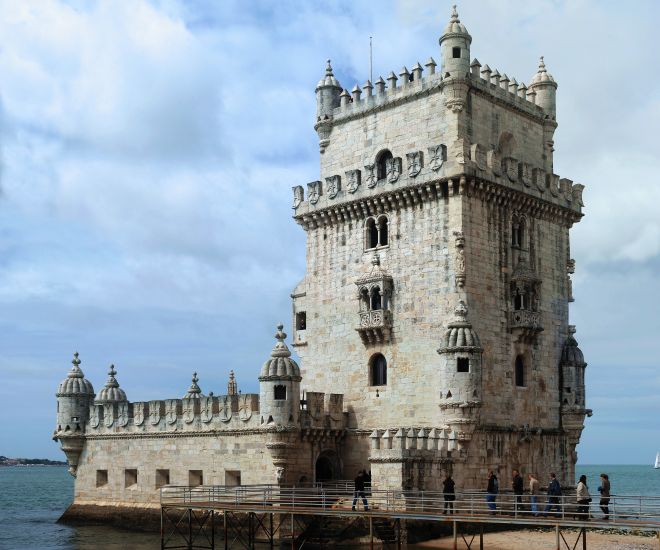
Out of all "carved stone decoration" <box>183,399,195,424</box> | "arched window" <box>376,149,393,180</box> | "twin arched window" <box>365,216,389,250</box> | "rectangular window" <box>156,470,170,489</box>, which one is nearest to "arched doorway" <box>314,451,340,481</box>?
"carved stone decoration" <box>183,399,195,424</box>

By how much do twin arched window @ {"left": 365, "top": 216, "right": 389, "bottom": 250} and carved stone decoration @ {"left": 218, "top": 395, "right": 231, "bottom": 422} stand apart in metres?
9.55

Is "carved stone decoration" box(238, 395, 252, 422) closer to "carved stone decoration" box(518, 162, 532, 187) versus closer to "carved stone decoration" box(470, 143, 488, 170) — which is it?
"carved stone decoration" box(470, 143, 488, 170)

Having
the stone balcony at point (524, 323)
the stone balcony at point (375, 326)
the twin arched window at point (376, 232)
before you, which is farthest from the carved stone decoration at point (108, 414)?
the stone balcony at point (524, 323)

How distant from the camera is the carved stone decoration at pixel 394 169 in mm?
46681

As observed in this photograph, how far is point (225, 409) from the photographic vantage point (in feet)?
156

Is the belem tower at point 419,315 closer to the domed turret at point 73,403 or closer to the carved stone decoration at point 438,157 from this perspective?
the carved stone decoration at point 438,157

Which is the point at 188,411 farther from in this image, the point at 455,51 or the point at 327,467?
the point at 455,51

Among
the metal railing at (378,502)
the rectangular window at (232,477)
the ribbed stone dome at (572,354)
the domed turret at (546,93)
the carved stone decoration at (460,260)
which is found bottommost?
the metal railing at (378,502)

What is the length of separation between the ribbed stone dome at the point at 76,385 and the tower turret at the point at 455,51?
1013 inches

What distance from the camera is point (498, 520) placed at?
1302 inches

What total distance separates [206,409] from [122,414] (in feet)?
22.9

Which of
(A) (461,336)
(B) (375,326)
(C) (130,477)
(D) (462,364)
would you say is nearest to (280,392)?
(B) (375,326)

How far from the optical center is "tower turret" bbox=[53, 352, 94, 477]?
55594mm

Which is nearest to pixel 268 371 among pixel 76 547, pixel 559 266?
pixel 76 547
